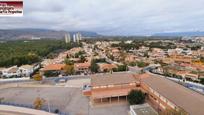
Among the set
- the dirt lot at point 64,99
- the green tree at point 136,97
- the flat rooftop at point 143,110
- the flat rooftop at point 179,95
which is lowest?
the dirt lot at point 64,99

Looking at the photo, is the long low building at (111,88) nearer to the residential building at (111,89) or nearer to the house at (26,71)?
the residential building at (111,89)

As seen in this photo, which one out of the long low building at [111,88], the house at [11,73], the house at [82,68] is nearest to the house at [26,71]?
the house at [11,73]

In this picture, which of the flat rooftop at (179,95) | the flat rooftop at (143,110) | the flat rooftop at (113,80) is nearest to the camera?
the flat rooftop at (179,95)

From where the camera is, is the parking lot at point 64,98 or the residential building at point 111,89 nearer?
the parking lot at point 64,98

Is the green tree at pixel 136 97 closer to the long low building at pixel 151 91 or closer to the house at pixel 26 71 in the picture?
the long low building at pixel 151 91

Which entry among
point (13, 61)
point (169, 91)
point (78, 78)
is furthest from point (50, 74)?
point (169, 91)

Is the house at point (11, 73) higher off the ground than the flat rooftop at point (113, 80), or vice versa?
the flat rooftop at point (113, 80)

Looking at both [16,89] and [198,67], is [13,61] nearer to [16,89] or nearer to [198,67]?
[16,89]

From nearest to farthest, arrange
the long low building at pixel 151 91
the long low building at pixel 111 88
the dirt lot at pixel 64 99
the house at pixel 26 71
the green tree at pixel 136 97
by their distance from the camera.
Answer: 1. the long low building at pixel 151 91
2. the dirt lot at pixel 64 99
3. the green tree at pixel 136 97
4. the long low building at pixel 111 88
5. the house at pixel 26 71
